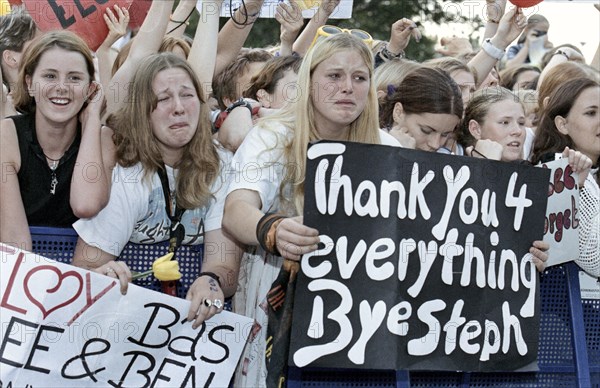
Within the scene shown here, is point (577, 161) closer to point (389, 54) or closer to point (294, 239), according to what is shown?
point (294, 239)

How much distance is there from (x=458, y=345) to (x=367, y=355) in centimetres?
43

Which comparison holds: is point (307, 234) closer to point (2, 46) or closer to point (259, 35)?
point (2, 46)

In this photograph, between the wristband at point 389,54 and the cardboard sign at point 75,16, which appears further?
the wristband at point 389,54

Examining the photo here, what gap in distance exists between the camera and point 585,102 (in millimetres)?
5738

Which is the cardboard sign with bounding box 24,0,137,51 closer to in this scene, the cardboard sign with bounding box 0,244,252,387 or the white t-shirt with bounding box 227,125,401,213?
the white t-shirt with bounding box 227,125,401,213

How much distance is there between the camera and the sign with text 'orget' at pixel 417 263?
13.5 ft

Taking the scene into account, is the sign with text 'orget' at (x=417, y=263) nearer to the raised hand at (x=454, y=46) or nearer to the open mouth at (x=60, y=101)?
the open mouth at (x=60, y=101)

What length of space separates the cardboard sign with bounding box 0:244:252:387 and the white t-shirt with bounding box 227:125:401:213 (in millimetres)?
534

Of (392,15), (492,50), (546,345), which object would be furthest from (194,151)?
(392,15)

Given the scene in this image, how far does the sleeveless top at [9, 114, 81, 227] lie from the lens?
460 centimetres

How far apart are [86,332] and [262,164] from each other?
39.0 inches

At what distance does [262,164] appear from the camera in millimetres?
4453

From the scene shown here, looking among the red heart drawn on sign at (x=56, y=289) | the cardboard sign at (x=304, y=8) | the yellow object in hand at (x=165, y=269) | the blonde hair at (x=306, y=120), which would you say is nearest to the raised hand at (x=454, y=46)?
the cardboard sign at (x=304, y=8)

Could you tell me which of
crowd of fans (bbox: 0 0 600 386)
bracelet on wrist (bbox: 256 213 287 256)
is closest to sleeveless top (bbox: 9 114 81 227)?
crowd of fans (bbox: 0 0 600 386)
